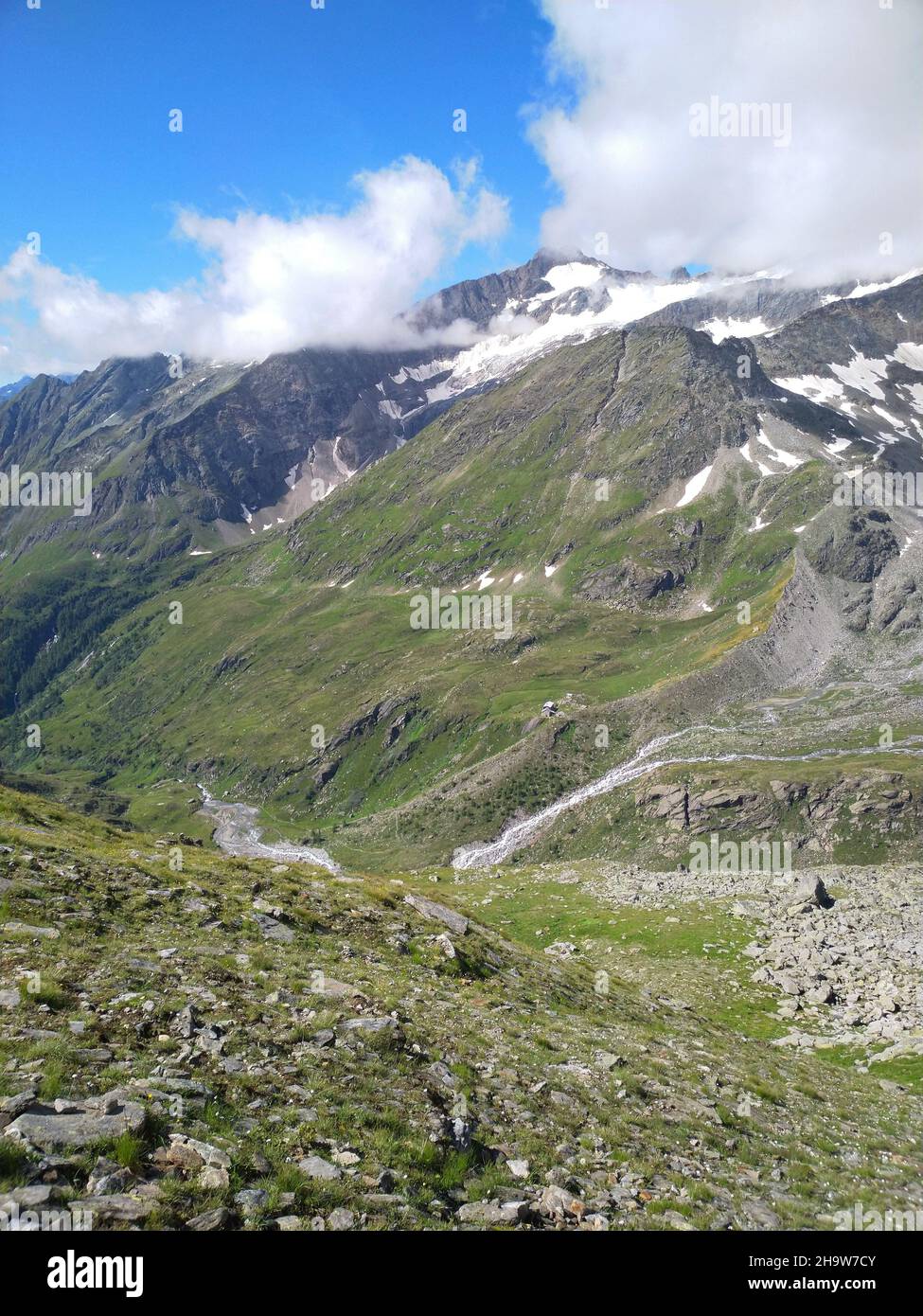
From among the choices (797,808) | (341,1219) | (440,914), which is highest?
(341,1219)

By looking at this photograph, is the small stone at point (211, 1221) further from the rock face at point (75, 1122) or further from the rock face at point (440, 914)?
the rock face at point (440, 914)

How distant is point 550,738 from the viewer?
568 ft

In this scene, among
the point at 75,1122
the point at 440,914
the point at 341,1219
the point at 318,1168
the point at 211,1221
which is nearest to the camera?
the point at 211,1221

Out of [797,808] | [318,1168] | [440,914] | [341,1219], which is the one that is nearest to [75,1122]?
[318,1168]

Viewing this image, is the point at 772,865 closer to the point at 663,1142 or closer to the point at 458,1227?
the point at 663,1142

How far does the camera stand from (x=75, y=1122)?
11.1 m

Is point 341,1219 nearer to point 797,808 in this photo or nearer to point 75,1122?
point 75,1122

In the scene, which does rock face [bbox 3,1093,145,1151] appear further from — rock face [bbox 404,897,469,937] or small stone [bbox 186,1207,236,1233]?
rock face [bbox 404,897,469,937]

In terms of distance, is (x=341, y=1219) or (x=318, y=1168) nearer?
(x=341, y=1219)

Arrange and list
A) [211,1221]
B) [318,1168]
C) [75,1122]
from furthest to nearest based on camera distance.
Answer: [318,1168] → [75,1122] → [211,1221]

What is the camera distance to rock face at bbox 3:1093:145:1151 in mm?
10523

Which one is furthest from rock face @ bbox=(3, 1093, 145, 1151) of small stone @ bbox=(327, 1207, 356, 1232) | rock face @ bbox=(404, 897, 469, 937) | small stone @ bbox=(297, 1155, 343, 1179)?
rock face @ bbox=(404, 897, 469, 937)
